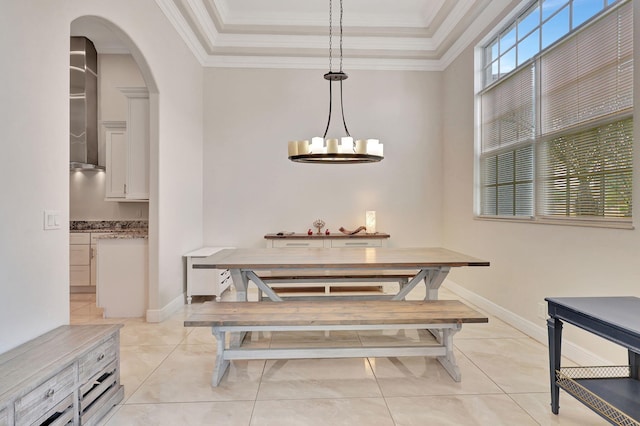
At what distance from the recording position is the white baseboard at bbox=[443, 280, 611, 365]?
8.45ft

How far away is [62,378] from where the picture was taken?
5.46ft

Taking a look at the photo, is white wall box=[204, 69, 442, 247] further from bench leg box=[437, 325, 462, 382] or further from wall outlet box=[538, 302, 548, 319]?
bench leg box=[437, 325, 462, 382]

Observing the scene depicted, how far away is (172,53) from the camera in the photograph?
4012 mm

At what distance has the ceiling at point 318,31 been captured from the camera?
4.21 meters

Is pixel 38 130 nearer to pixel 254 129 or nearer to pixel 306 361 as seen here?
pixel 306 361

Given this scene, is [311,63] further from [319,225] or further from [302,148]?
[302,148]

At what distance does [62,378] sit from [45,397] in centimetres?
11

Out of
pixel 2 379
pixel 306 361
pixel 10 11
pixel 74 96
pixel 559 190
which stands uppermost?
pixel 74 96

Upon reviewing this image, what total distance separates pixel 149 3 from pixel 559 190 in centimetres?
405

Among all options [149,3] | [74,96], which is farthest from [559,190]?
[74,96]

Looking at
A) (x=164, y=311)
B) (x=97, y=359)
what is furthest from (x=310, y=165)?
(x=97, y=359)

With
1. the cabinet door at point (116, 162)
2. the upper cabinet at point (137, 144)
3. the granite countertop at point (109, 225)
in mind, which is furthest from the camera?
the granite countertop at point (109, 225)

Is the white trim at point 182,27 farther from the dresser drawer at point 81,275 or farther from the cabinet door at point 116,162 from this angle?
the dresser drawer at point 81,275

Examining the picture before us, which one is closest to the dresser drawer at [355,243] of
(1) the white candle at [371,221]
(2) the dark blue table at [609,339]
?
(1) the white candle at [371,221]
